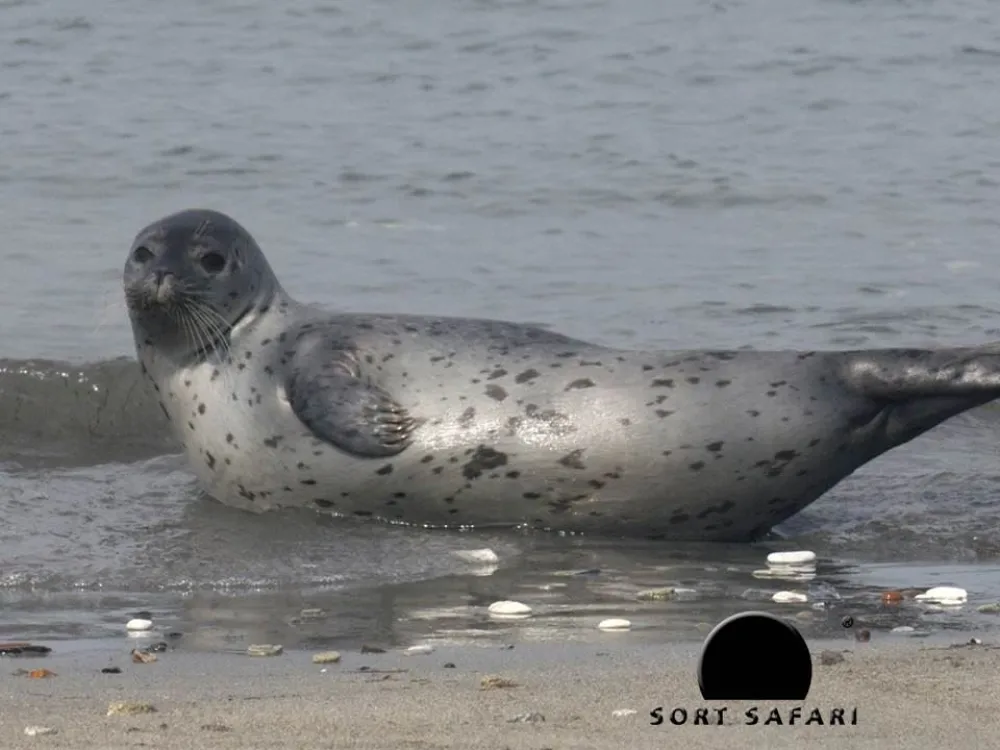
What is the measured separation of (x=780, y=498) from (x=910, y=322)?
3.85 meters

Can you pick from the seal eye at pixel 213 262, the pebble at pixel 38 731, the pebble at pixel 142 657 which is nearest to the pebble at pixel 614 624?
the pebble at pixel 142 657

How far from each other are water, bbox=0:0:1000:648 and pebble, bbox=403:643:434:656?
18 cm

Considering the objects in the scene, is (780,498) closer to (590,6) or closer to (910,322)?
(910,322)

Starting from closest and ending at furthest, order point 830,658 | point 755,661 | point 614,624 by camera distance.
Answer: point 755,661, point 830,658, point 614,624

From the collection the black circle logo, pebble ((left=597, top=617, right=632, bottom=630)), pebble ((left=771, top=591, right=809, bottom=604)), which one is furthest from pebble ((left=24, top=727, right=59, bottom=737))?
pebble ((left=771, top=591, right=809, bottom=604))

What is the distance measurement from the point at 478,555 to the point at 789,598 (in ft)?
3.36

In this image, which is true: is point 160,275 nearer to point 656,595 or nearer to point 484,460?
point 484,460

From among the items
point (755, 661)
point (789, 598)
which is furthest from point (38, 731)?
point (789, 598)

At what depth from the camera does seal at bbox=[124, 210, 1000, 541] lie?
22.1 ft

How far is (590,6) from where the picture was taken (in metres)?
19.4

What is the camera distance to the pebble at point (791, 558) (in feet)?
21.2

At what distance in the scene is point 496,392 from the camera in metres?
6.83

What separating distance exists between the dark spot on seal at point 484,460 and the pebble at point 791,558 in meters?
0.85

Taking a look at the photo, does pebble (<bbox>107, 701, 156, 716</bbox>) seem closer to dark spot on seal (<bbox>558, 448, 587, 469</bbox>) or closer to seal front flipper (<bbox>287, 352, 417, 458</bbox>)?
seal front flipper (<bbox>287, 352, 417, 458</bbox>)
